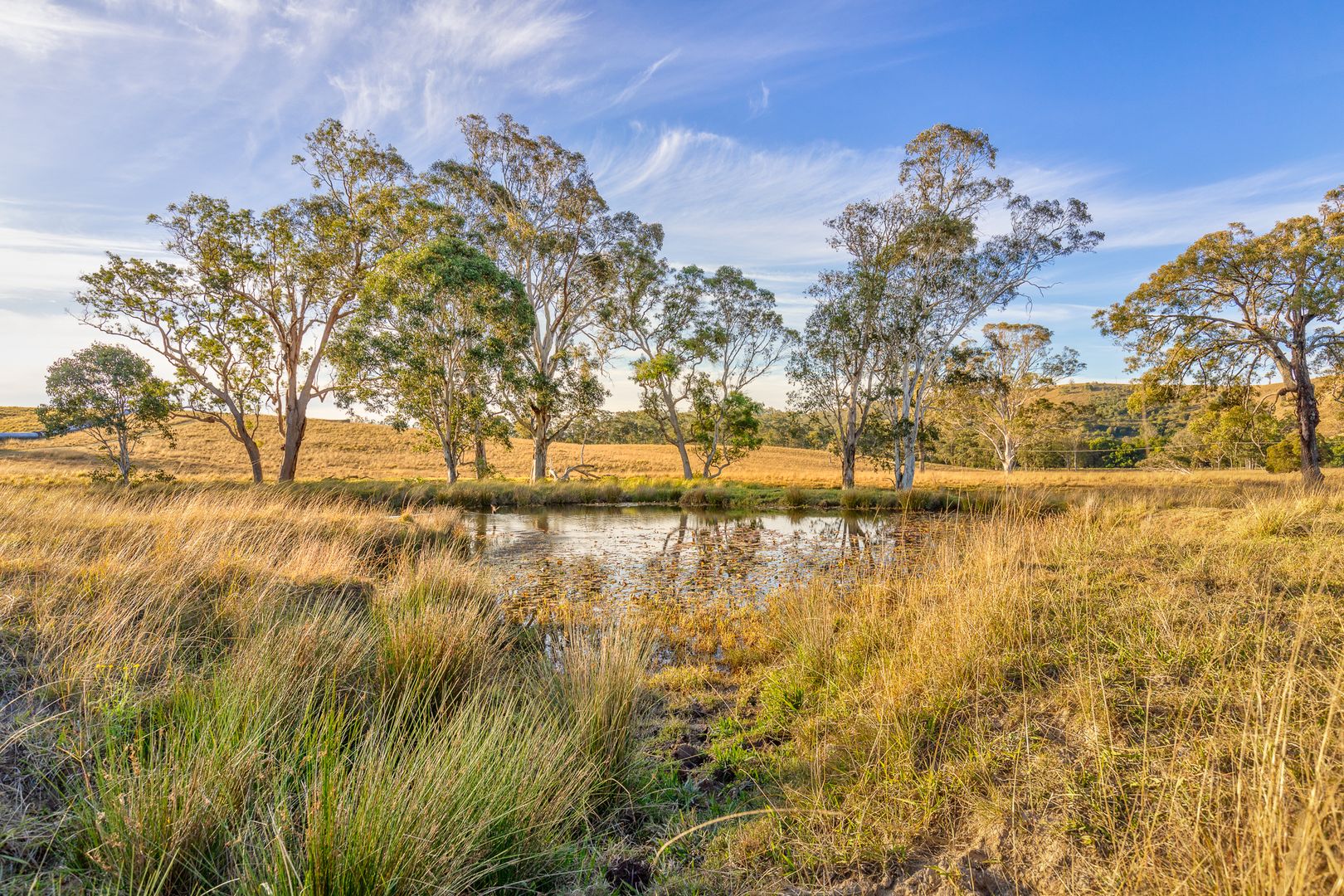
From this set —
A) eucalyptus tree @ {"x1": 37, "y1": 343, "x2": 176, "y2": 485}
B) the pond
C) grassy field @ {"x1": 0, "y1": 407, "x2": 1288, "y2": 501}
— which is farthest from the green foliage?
eucalyptus tree @ {"x1": 37, "y1": 343, "x2": 176, "y2": 485}

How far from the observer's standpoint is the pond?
7.67 metres

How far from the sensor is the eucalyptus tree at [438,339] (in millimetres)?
21719

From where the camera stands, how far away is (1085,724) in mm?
3045

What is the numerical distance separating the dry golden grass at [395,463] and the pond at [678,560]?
44.8 ft

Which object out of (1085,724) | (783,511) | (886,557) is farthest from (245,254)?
(1085,724)

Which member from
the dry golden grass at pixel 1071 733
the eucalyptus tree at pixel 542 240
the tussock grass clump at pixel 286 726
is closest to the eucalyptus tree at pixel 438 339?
the eucalyptus tree at pixel 542 240

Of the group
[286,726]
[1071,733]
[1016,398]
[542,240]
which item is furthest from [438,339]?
[1016,398]

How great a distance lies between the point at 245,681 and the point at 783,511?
2107 centimetres

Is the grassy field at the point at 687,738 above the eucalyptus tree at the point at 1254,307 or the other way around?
the other way around

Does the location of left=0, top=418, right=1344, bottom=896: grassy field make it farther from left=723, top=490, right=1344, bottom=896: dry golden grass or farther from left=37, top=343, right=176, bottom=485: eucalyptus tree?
left=37, top=343, right=176, bottom=485: eucalyptus tree

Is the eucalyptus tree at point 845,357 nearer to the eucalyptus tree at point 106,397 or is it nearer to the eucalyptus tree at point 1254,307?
the eucalyptus tree at point 1254,307

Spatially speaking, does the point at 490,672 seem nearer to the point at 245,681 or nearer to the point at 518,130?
the point at 245,681

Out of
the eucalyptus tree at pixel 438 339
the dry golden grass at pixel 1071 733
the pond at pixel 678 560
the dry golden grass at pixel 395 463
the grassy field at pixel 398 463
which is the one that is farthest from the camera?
the dry golden grass at pixel 395 463

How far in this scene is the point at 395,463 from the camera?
43562 mm
